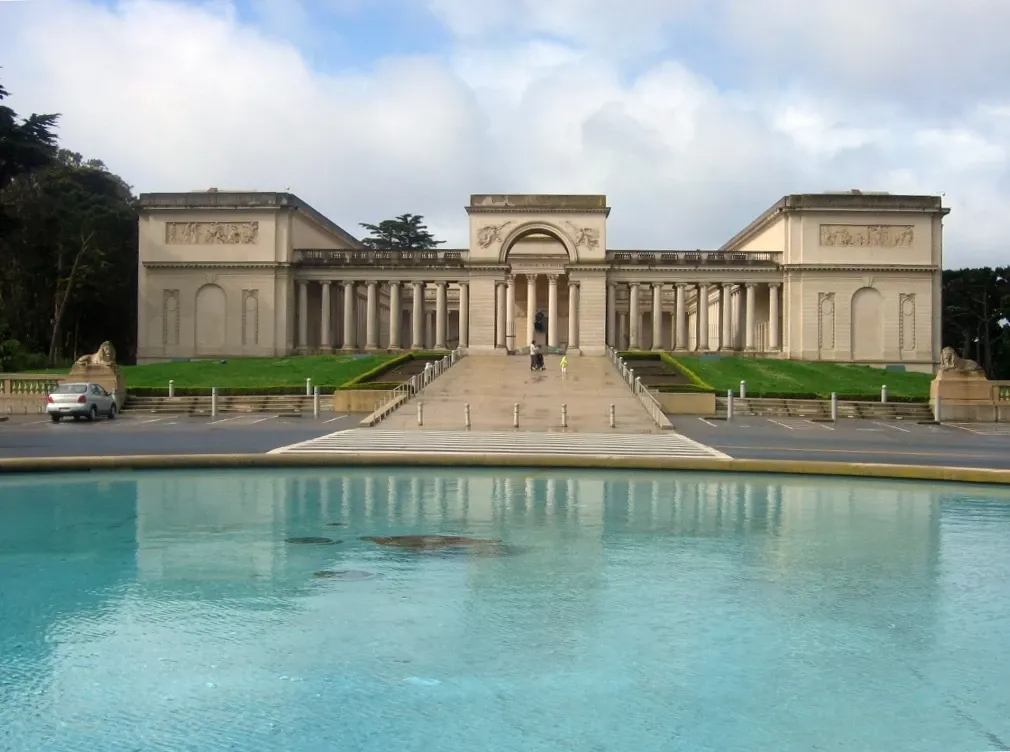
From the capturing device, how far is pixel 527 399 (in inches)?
1538

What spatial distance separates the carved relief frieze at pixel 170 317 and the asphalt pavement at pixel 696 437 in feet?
109

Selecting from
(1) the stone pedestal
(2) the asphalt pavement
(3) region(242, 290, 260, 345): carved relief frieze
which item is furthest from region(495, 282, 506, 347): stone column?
(1) the stone pedestal

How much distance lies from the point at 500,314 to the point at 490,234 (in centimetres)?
578

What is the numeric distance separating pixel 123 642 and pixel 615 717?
168 inches

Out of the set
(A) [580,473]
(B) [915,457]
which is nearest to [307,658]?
(A) [580,473]

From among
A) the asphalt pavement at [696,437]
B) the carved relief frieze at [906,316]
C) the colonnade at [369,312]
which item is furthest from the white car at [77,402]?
the carved relief frieze at [906,316]

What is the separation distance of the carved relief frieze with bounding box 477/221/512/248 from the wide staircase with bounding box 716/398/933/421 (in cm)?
3010

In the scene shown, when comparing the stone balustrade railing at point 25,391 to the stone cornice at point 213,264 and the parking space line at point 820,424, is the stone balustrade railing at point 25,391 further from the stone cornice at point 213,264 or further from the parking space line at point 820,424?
the stone cornice at point 213,264

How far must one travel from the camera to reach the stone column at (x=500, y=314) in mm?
67000

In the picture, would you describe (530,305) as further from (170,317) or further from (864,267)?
(170,317)

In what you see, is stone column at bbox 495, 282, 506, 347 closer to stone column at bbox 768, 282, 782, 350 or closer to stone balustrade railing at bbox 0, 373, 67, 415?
stone column at bbox 768, 282, 782, 350

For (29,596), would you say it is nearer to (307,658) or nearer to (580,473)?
(307,658)

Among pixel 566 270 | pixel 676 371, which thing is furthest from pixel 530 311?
pixel 676 371

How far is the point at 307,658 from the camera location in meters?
7.97
